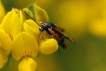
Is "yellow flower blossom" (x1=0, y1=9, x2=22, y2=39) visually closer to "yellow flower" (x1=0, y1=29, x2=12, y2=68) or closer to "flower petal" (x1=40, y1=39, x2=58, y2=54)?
"yellow flower" (x1=0, y1=29, x2=12, y2=68)

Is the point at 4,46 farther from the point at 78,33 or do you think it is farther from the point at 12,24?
the point at 78,33

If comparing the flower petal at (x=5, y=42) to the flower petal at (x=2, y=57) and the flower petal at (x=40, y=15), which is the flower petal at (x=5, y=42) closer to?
the flower petal at (x=2, y=57)

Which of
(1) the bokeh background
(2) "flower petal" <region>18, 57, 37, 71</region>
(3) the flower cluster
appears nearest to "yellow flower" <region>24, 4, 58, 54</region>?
(3) the flower cluster

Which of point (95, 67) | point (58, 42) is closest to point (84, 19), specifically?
point (95, 67)

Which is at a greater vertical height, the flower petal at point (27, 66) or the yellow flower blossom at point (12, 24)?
the yellow flower blossom at point (12, 24)

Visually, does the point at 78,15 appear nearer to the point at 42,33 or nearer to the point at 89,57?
the point at 89,57

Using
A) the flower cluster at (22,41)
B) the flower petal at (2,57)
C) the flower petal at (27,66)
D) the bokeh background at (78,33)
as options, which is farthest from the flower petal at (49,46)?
the bokeh background at (78,33)
